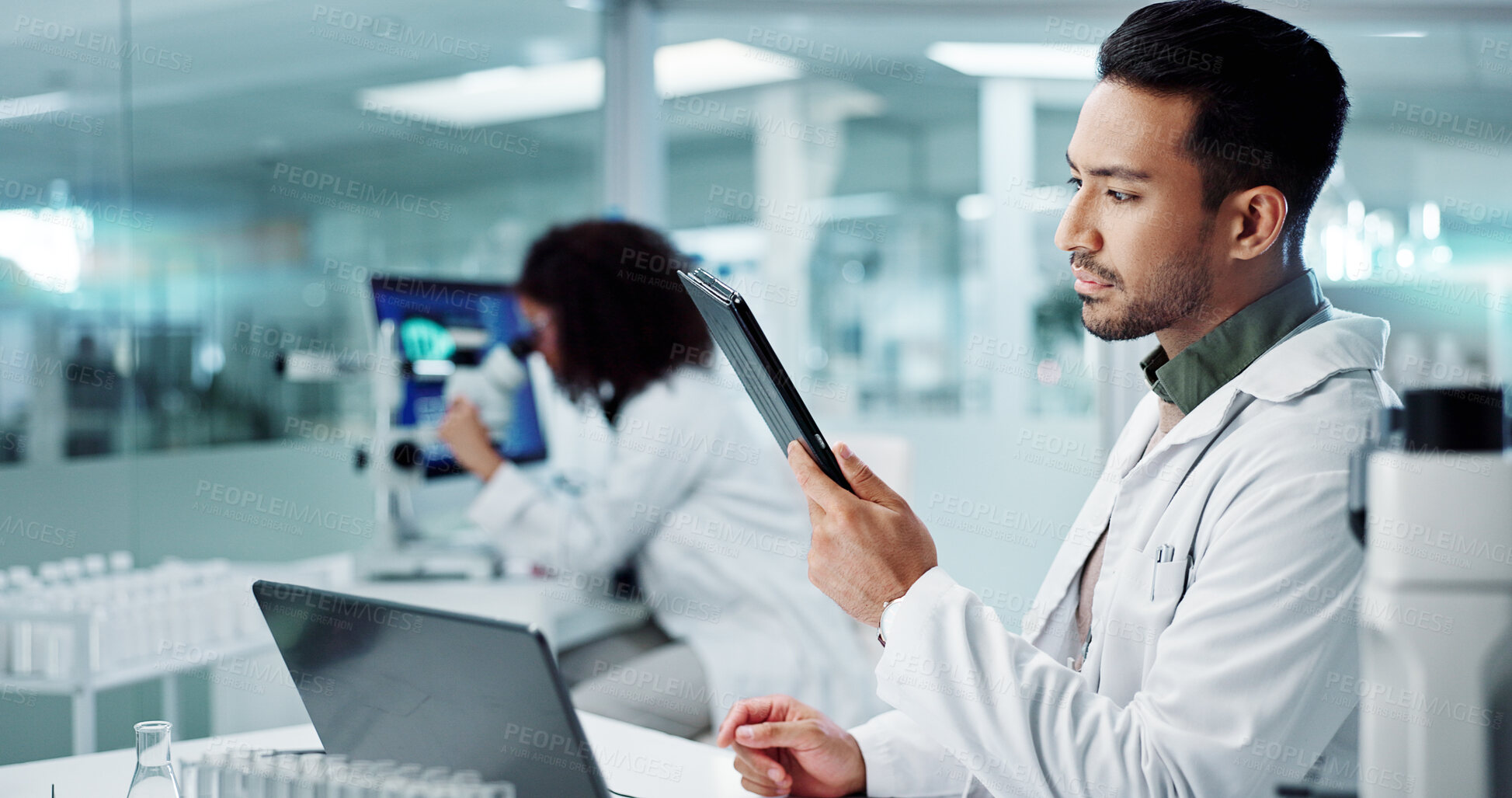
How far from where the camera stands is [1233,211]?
125 centimetres

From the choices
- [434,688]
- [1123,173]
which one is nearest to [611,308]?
[1123,173]

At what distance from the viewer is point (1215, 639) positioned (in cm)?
102

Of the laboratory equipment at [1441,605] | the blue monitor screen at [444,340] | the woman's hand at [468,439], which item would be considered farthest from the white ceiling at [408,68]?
the laboratory equipment at [1441,605]

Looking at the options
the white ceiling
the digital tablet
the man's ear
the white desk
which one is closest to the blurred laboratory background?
the white ceiling

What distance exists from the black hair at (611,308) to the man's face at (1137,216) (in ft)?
4.91

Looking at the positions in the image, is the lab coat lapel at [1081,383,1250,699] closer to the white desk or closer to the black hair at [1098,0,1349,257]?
the black hair at [1098,0,1349,257]

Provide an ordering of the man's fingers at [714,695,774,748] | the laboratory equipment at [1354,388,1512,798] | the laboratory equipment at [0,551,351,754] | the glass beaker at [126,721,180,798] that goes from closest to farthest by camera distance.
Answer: the laboratory equipment at [1354,388,1512,798], the glass beaker at [126,721,180,798], the man's fingers at [714,695,774,748], the laboratory equipment at [0,551,351,754]

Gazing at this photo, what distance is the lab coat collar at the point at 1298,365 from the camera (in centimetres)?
115

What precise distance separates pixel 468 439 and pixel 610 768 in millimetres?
1407

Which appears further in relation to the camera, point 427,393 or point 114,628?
point 427,393

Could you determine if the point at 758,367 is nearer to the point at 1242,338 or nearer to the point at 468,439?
the point at 1242,338

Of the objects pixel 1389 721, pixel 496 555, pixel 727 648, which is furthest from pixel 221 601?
pixel 1389 721

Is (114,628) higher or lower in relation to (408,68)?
lower

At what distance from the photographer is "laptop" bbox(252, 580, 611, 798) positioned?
2.67 feet
